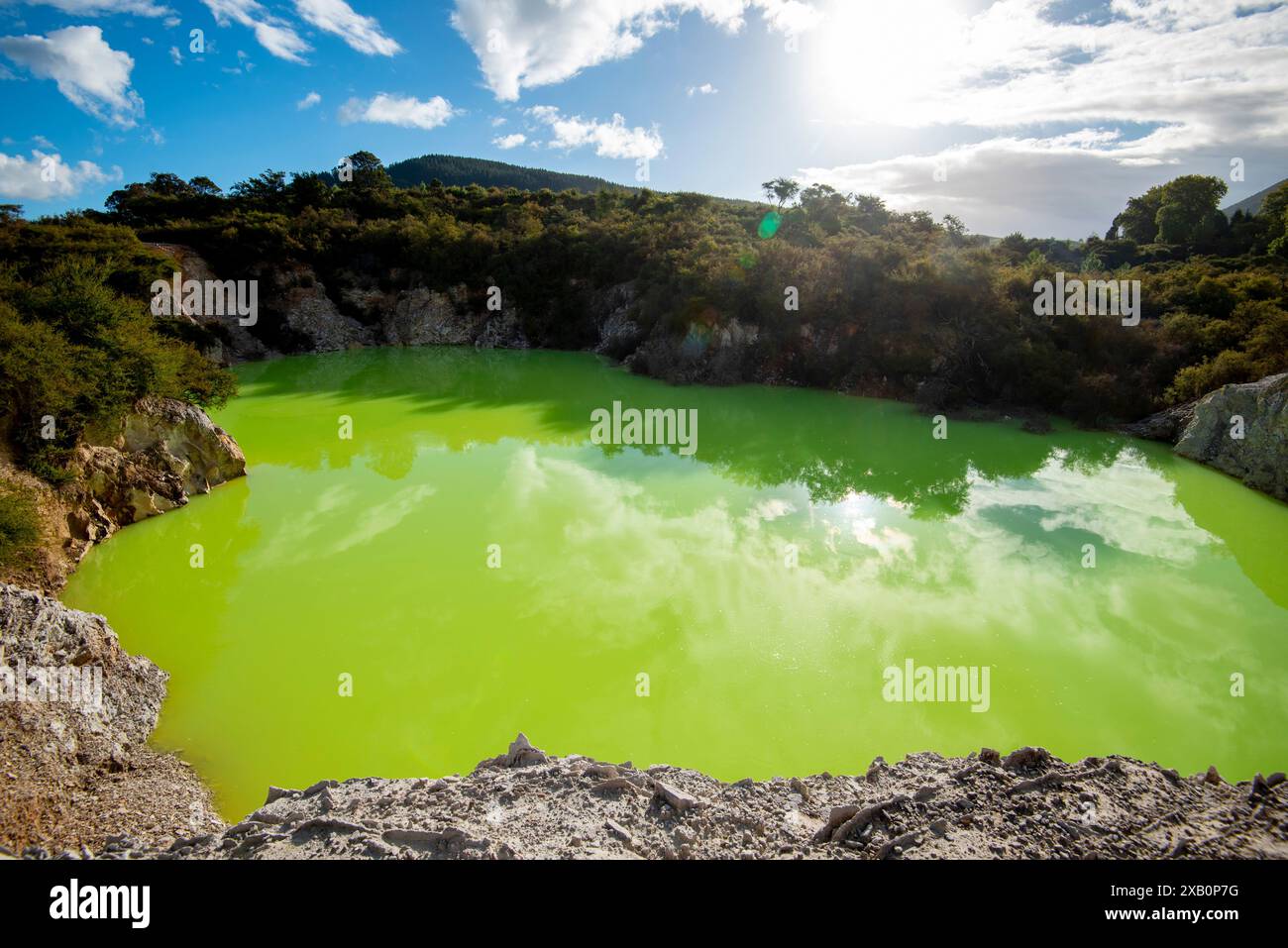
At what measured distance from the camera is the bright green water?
16.4 feet

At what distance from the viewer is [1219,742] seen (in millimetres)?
4934

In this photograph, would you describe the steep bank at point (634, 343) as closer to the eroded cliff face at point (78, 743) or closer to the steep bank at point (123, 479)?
the steep bank at point (123, 479)

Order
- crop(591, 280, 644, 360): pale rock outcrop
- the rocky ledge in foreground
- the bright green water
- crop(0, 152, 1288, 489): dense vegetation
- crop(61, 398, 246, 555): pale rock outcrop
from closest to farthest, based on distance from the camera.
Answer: the rocky ledge in foreground < the bright green water < crop(61, 398, 246, 555): pale rock outcrop < crop(0, 152, 1288, 489): dense vegetation < crop(591, 280, 644, 360): pale rock outcrop

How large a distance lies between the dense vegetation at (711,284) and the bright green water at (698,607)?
109 inches

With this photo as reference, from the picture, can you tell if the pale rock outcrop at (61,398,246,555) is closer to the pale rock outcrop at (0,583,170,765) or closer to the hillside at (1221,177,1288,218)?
the pale rock outcrop at (0,583,170,765)

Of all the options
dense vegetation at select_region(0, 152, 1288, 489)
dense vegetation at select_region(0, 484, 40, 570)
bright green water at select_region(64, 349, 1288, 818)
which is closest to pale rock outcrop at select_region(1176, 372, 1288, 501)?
bright green water at select_region(64, 349, 1288, 818)

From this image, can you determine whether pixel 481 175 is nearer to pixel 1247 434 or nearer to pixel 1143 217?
pixel 1143 217

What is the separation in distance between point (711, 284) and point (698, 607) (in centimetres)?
1604

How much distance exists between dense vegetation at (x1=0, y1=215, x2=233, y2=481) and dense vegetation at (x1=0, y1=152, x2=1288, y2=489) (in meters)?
0.03

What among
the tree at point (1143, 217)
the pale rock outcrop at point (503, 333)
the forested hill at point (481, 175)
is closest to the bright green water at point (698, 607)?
the pale rock outcrop at point (503, 333)

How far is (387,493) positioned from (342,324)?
69.0ft

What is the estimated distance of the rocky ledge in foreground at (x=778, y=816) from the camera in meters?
3.26

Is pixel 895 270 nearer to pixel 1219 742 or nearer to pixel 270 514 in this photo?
pixel 1219 742
